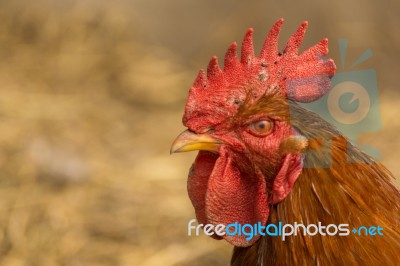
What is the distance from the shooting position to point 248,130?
2.15 m

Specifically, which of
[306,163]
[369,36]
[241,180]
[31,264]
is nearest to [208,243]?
[31,264]

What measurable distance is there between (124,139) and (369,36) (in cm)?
199

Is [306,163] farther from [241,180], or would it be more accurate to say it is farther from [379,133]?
[379,133]

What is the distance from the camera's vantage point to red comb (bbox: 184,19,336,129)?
7.30 ft

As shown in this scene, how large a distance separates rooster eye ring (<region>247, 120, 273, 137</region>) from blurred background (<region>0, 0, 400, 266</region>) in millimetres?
1604

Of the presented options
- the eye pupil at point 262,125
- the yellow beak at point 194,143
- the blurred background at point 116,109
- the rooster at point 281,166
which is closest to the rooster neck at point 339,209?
the rooster at point 281,166

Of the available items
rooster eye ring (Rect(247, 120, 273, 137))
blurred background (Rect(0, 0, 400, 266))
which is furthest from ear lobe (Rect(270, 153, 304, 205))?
blurred background (Rect(0, 0, 400, 266))

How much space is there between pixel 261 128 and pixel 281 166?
0.15 meters

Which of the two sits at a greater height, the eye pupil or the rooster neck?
the eye pupil
